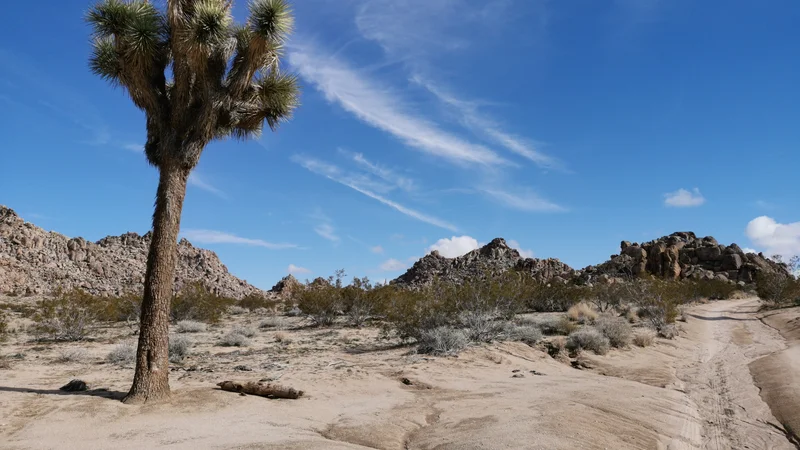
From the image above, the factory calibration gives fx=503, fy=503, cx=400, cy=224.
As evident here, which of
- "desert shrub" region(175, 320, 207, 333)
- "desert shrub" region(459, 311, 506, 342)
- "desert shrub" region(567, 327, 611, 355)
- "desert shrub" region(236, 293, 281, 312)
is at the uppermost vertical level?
"desert shrub" region(236, 293, 281, 312)

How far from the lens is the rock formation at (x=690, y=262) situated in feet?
248

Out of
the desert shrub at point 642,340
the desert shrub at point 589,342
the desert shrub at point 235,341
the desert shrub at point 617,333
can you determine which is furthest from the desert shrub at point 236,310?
the desert shrub at point 642,340

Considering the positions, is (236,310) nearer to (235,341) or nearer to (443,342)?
(235,341)

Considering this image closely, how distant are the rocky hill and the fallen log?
42541 millimetres

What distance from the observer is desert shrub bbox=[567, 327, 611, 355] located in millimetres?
15047

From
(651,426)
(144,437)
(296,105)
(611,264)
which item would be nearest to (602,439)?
(651,426)

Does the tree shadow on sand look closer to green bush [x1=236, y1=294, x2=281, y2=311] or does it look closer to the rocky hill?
green bush [x1=236, y1=294, x2=281, y2=311]

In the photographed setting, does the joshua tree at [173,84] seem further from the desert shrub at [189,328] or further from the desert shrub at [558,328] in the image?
the desert shrub at [189,328]

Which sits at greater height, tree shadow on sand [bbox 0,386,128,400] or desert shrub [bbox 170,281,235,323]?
desert shrub [bbox 170,281,235,323]

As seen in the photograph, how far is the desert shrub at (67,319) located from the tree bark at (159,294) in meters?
13.6

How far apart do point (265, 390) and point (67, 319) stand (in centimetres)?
1504

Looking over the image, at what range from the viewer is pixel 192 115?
9.05 m

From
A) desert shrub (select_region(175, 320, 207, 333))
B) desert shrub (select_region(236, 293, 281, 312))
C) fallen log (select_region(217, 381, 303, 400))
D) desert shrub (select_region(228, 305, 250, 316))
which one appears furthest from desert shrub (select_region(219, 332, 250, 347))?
desert shrub (select_region(236, 293, 281, 312))

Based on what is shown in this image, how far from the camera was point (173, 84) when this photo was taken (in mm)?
9500
